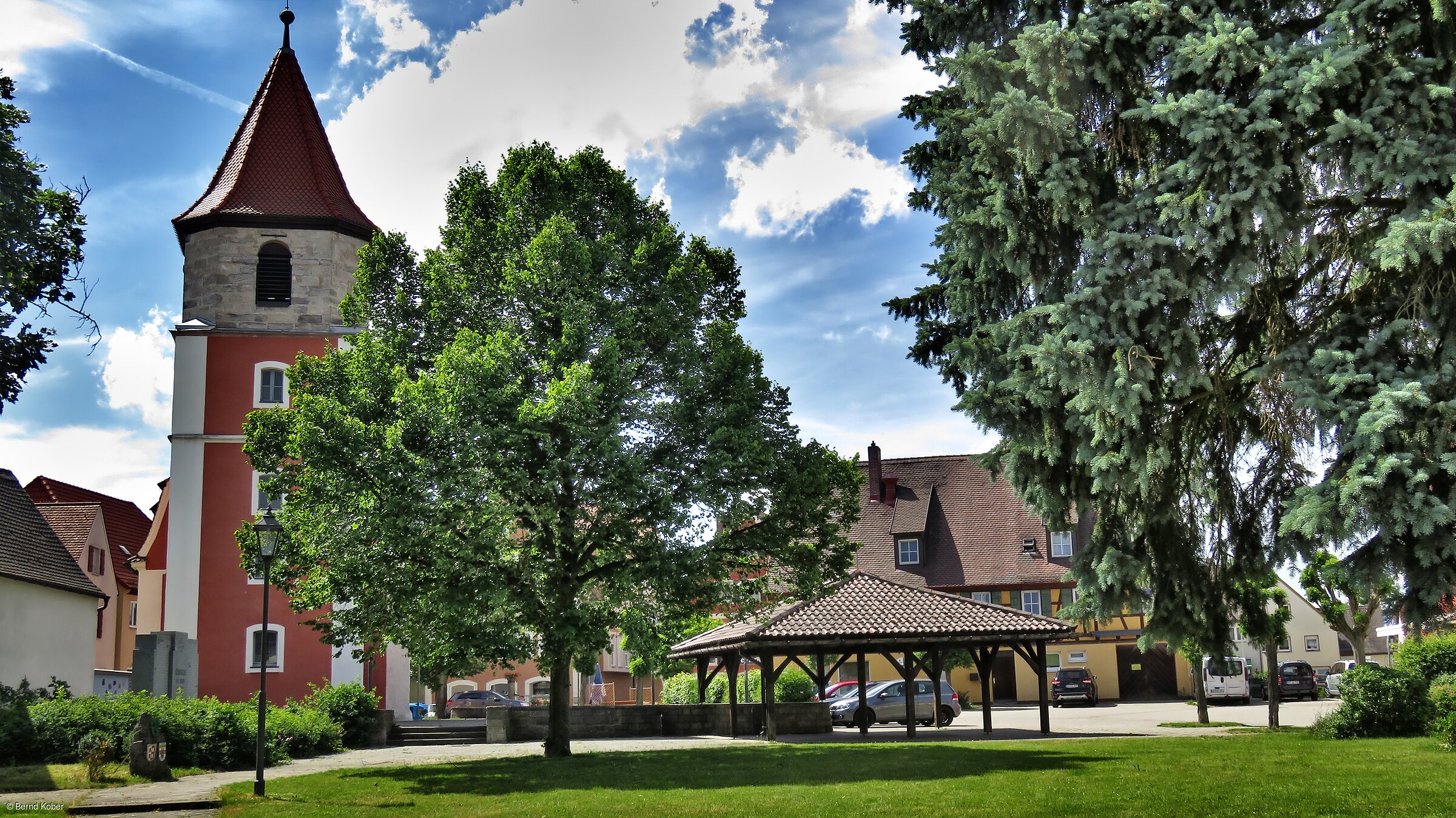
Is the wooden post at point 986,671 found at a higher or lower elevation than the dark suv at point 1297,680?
higher

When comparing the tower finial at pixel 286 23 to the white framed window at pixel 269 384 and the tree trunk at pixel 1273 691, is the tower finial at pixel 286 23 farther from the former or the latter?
the tree trunk at pixel 1273 691

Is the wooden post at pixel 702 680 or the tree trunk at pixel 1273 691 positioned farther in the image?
the wooden post at pixel 702 680

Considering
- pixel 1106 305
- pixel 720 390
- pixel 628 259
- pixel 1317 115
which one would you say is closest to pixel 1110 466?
pixel 1106 305

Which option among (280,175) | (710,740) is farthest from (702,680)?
(280,175)

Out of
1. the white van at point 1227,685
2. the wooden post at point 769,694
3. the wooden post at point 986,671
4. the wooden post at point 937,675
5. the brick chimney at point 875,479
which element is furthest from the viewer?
the brick chimney at point 875,479

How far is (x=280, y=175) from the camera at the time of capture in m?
34.8

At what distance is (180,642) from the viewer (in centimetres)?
2531

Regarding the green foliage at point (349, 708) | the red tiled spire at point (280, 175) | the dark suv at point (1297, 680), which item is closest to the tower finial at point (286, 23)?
the red tiled spire at point (280, 175)

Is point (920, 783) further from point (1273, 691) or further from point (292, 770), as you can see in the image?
point (1273, 691)

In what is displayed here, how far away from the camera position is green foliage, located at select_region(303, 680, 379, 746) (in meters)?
28.1

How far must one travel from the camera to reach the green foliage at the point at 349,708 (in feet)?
92.2

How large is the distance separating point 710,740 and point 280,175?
20.9 meters

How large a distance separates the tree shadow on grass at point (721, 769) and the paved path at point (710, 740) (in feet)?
7.07

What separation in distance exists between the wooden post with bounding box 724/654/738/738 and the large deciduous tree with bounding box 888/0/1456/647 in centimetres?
Result: 1803
